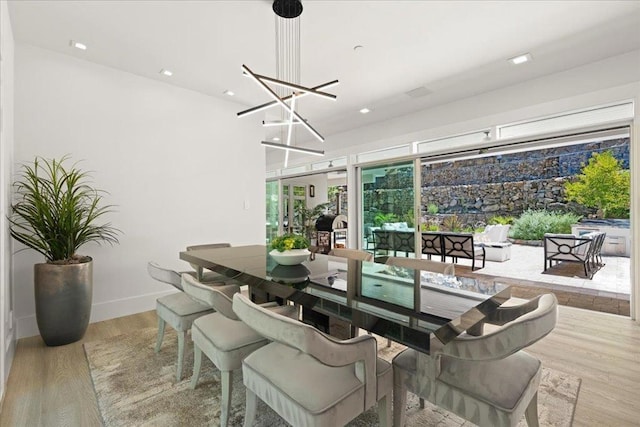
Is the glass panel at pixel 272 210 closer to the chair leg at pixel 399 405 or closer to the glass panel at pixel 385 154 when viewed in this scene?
the glass panel at pixel 385 154

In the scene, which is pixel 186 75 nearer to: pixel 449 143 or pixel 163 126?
pixel 163 126

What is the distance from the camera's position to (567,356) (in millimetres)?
2480

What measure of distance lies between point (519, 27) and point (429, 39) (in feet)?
2.47

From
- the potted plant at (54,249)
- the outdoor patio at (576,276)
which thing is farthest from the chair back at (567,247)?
the potted plant at (54,249)

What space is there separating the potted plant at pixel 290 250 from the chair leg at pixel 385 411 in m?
1.04

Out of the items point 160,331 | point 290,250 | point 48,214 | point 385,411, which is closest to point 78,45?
point 48,214

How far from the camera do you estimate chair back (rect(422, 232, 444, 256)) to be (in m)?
6.68

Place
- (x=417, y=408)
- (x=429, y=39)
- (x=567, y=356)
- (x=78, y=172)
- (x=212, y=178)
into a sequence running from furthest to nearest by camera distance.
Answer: (x=212, y=178) < (x=78, y=172) < (x=429, y=39) < (x=567, y=356) < (x=417, y=408)

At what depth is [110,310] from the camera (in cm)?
342

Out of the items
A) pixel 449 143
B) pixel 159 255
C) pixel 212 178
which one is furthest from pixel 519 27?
pixel 159 255

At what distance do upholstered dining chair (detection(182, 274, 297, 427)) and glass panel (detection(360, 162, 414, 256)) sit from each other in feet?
12.1

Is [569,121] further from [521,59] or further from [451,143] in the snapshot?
[451,143]

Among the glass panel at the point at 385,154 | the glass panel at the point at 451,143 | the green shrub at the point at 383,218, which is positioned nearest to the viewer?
the glass panel at the point at 451,143

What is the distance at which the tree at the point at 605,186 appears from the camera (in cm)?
821
